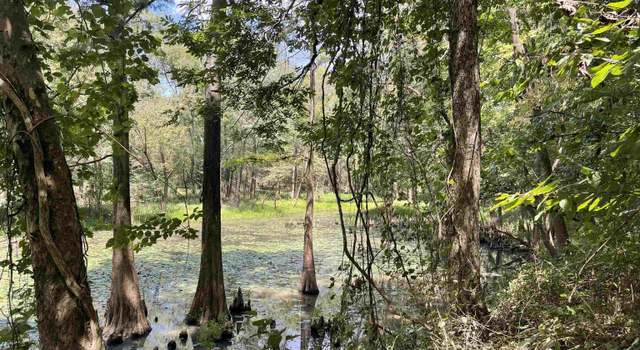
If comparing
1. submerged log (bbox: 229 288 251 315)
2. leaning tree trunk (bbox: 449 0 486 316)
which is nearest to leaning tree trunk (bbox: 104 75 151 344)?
submerged log (bbox: 229 288 251 315)

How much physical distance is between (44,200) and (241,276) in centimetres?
1232

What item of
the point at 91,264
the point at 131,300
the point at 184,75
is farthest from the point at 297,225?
the point at 184,75

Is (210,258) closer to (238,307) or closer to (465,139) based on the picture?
(238,307)

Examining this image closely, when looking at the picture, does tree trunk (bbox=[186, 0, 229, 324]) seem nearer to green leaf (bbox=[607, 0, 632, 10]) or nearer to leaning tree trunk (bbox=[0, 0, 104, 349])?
leaning tree trunk (bbox=[0, 0, 104, 349])

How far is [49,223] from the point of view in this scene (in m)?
1.89

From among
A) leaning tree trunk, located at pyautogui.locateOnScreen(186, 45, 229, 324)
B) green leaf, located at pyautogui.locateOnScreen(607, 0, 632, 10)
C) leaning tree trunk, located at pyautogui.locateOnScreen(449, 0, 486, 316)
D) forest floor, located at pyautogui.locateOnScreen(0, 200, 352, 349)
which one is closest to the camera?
green leaf, located at pyautogui.locateOnScreen(607, 0, 632, 10)

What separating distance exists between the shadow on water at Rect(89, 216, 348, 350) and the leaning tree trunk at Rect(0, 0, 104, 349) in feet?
8.58

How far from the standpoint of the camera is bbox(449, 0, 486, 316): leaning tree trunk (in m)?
2.57

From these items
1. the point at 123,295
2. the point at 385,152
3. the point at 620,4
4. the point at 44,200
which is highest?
the point at 620,4

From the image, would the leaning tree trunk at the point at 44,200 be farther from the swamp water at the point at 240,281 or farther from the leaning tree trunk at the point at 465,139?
the swamp water at the point at 240,281

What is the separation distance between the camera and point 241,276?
45.0 ft

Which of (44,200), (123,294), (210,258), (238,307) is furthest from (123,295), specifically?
(44,200)

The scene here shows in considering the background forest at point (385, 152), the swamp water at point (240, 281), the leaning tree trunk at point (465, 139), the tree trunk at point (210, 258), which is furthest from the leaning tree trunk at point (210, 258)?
the leaning tree trunk at point (465, 139)

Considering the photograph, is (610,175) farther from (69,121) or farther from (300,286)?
(300,286)
